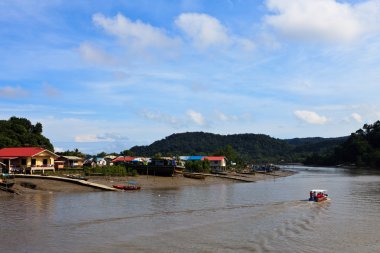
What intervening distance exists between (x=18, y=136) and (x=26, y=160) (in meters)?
39.1

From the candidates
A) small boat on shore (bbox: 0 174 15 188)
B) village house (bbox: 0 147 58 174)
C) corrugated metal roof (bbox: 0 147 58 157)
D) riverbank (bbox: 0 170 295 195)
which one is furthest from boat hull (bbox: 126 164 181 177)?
small boat on shore (bbox: 0 174 15 188)

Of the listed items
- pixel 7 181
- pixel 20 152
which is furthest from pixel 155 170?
pixel 7 181

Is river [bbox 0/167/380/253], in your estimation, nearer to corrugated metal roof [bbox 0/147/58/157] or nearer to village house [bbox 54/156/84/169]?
corrugated metal roof [bbox 0/147/58/157]

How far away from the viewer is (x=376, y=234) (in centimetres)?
3266

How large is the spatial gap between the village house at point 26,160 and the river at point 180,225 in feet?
70.0

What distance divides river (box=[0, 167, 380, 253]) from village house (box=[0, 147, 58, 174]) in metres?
21.3

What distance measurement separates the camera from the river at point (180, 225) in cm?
2750

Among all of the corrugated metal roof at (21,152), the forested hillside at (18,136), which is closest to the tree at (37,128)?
the forested hillside at (18,136)

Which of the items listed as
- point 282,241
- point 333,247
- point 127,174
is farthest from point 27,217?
point 127,174

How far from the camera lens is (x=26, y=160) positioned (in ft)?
236

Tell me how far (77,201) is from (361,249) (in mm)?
33098

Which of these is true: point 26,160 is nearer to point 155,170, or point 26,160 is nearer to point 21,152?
point 21,152

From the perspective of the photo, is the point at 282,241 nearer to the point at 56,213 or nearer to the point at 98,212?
the point at 98,212

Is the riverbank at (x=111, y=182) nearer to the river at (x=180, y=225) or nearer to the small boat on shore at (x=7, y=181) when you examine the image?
the small boat on shore at (x=7, y=181)
